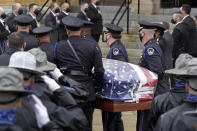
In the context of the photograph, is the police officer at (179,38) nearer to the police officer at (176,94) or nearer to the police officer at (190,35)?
the police officer at (190,35)

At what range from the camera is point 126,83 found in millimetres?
6832

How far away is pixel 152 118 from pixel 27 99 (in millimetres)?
1907

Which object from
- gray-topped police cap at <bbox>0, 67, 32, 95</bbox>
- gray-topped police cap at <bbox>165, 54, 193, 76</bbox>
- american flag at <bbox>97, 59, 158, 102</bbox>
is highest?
gray-topped police cap at <bbox>0, 67, 32, 95</bbox>

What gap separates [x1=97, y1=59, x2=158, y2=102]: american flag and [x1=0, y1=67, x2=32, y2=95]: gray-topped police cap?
3249 millimetres

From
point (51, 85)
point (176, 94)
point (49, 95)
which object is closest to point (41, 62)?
point (51, 85)

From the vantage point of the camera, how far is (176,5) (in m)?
19.4

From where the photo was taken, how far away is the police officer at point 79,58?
6883 millimetres

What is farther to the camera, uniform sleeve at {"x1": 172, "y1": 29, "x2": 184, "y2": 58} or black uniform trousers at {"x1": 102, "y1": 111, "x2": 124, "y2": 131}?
uniform sleeve at {"x1": 172, "y1": 29, "x2": 184, "y2": 58}

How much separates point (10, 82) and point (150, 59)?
166 inches

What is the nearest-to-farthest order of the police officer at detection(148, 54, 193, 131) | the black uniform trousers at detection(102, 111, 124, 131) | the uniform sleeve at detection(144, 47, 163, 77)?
the police officer at detection(148, 54, 193, 131) → the uniform sleeve at detection(144, 47, 163, 77) → the black uniform trousers at detection(102, 111, 124, 131)

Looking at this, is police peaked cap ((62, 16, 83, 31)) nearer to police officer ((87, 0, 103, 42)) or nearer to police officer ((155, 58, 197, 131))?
police officer ((155, 58, 197, 131))

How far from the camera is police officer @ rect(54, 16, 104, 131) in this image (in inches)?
271

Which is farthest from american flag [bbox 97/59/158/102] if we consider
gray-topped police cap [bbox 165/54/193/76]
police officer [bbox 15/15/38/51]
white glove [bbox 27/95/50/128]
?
white glove [bbox 27/95/50/128]

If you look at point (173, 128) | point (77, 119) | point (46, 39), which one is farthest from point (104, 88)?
point (173, 128)
